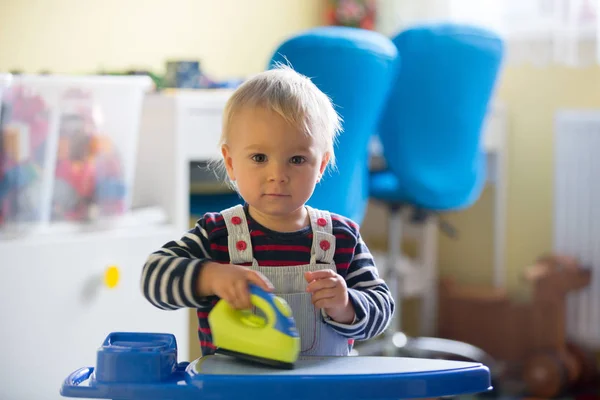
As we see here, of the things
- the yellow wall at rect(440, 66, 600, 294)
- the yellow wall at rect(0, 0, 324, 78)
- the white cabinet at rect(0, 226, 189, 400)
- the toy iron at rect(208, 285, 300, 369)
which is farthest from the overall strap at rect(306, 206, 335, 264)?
the yellow wall at rect(440, 66, 600, 294)

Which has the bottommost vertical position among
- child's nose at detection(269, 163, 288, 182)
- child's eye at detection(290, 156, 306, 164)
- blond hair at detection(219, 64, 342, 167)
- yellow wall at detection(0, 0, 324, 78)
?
child's nose at detection(269, 163, 288, 182)

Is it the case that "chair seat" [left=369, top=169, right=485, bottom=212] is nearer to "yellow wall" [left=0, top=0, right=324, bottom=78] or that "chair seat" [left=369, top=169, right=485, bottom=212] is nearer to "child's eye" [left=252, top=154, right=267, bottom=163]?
"yellow wall" [left=0, top=0, right=324, bottom=78]

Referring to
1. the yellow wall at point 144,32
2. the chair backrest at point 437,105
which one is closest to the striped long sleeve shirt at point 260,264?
the yellow wall at point 144,32

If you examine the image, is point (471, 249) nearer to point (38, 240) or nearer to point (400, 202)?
point (400, 202)

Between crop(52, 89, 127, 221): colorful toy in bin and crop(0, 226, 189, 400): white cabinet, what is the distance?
0.16 feet

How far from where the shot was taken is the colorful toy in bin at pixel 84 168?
1684mm

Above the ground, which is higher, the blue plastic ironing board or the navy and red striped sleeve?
the navy and red striped sleeve

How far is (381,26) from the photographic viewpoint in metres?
3.34

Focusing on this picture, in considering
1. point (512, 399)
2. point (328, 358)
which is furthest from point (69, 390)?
point (512, 399)

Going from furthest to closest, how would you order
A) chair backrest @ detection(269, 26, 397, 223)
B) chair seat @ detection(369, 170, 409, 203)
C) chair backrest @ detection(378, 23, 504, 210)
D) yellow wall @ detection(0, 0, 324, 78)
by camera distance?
chair seat @ detection(369, 170, 409, 203), chair backrest @ detection(378, 23, 504, 210), yellow wall @ detection(0, 0, 324, 78), chair backrest @ detection(269, 26, 397, 223)

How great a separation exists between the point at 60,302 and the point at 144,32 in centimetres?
107

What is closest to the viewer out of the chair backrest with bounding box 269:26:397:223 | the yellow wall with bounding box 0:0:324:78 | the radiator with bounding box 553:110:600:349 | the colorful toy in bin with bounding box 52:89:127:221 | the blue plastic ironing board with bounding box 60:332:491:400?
the blue plastic ironing board with bounding box 60:332:491:400

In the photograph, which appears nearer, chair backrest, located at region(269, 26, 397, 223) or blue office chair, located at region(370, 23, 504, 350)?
chair backrest, located at region(269, 26, 397, 223)

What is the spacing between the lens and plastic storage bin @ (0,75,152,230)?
5.24ft
